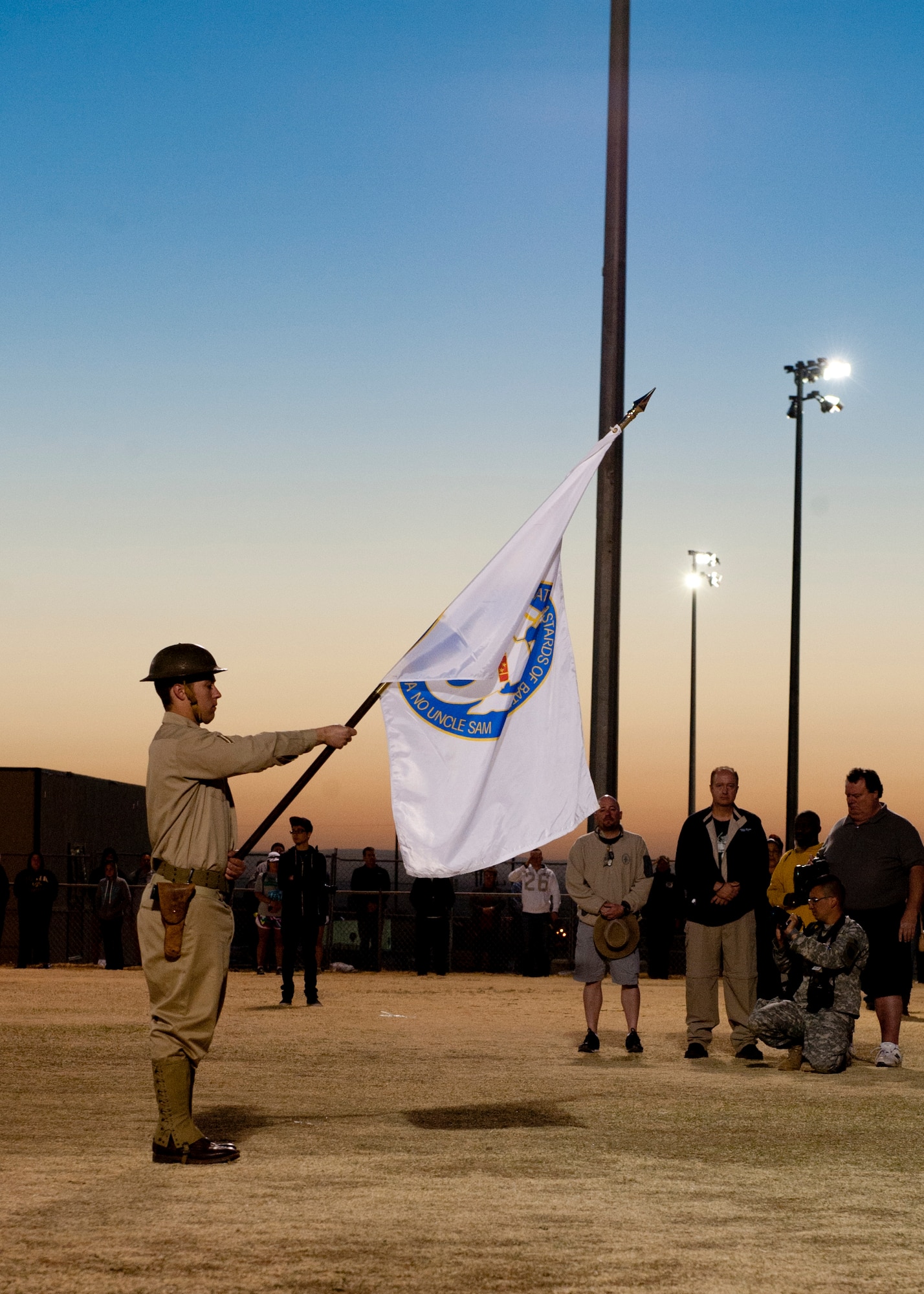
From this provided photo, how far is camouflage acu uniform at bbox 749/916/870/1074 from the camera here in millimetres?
10602

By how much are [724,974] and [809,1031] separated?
1019 millimetres

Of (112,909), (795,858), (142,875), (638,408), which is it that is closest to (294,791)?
(638,408)

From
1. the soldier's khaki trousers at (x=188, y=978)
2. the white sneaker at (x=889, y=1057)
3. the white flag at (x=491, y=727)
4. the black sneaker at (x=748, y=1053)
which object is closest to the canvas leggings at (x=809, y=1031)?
the black sneaker at (x=748, y=1053)

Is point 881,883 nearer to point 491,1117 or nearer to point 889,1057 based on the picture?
point 889,1057

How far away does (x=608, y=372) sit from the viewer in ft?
47.5

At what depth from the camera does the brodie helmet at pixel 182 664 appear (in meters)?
7.00

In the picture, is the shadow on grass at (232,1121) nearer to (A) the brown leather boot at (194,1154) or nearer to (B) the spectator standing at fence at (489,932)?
(A) the brown leather boot at (194,1154)

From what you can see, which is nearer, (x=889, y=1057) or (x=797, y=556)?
(x=889, y=1057)

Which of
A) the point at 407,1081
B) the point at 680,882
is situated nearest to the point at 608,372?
the point at 680,882

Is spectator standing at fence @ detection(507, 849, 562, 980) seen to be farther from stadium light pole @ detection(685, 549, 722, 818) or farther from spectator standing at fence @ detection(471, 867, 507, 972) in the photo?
stadium light pole @ detection(685, 549, 722, 818)

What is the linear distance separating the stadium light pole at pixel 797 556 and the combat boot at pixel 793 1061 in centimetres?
1642

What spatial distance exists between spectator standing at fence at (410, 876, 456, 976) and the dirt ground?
9024 mm

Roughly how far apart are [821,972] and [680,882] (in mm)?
1319

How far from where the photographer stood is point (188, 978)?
6.66 meters
